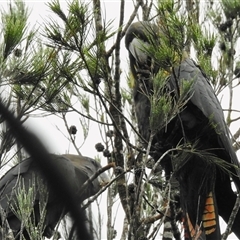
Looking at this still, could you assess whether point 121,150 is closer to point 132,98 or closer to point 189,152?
point 189,152

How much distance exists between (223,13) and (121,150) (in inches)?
44.5

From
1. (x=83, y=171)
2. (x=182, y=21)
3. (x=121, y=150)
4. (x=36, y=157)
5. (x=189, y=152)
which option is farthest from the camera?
(x=83, y=171)

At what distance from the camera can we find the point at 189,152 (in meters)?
2.51

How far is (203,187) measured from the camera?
10.5 feet

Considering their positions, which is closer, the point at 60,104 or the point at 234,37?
the point at 60,104

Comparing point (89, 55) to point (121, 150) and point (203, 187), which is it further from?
point (203, 187)

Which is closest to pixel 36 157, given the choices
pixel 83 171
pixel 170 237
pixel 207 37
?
pixel 207 37

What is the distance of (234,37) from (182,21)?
1.09m

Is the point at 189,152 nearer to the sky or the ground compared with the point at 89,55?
nearer to the ground

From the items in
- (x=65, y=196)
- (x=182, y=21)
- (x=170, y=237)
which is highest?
(x=182, y=21)

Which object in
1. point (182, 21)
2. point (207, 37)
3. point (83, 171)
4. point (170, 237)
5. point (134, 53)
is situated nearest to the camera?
point (182, 21)

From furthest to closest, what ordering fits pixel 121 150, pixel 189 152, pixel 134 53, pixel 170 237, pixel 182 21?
pixel 134 53 → pixel 170 237 → pixel 121 150 → pixel 189 152 → pixel 182 21

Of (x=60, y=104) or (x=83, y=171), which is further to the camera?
(x=83, y=171)

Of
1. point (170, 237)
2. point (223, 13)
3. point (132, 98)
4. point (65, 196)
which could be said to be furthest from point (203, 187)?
point (65, 196)
